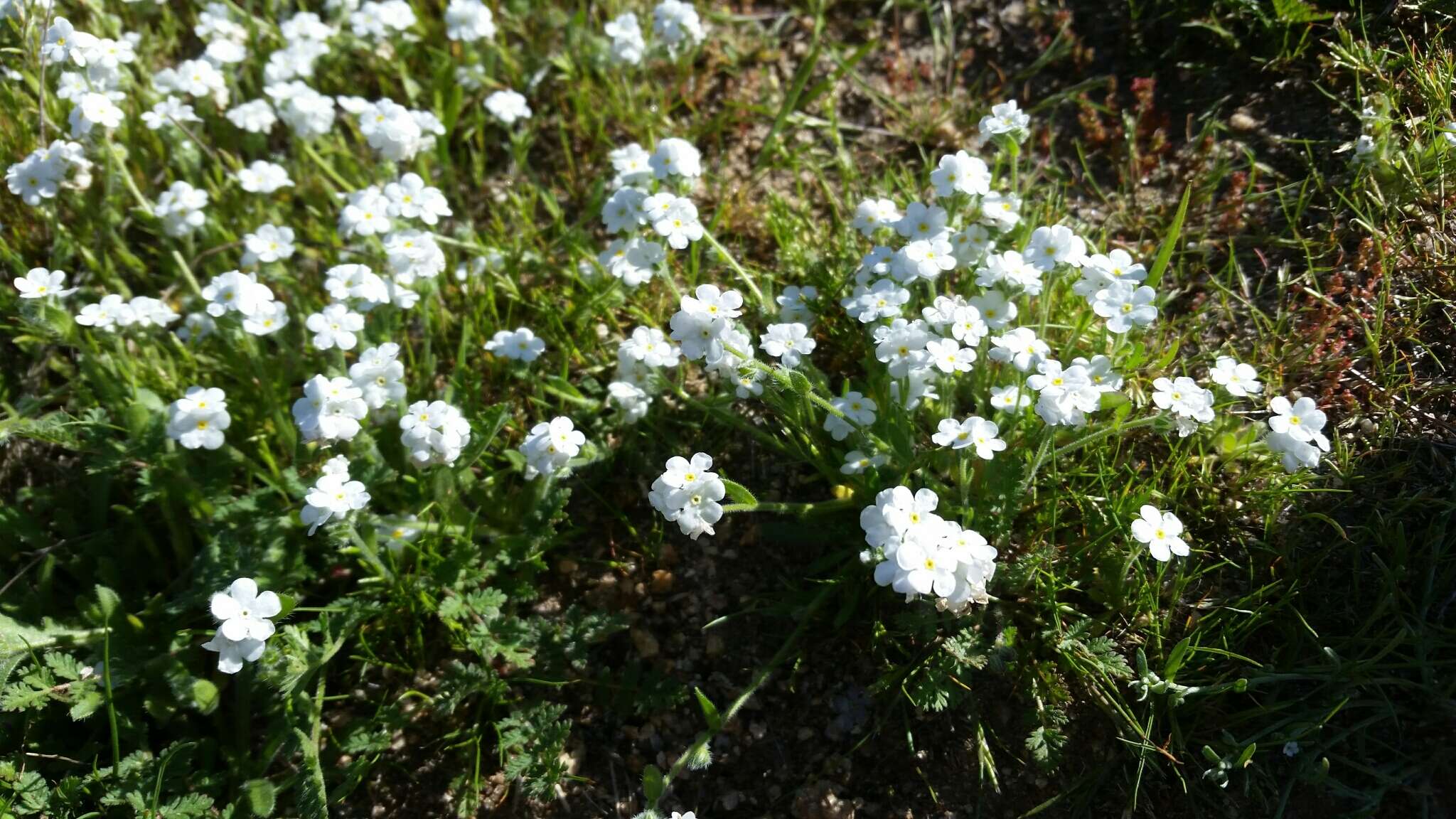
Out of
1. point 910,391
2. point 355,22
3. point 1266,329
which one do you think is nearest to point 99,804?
point 910,391

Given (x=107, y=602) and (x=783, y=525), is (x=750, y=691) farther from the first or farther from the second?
(x=107, y=602)

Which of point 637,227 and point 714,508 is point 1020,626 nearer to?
point 714,508

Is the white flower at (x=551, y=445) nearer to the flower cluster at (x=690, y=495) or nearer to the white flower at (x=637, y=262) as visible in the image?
the flower cluster at (x=690, y=495)

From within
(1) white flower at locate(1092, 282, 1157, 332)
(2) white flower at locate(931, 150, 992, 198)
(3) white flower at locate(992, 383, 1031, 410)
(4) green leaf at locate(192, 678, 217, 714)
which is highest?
(2) white flower at locate(931, 150, 992, 198)

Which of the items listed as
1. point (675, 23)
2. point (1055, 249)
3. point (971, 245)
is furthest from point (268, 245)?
point (1055, 249)

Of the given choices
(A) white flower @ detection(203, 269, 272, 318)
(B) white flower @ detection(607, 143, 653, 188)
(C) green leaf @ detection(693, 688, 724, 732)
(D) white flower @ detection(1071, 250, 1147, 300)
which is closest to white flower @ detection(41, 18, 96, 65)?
(A) white flower @ detection(203, 269, 272, 318)

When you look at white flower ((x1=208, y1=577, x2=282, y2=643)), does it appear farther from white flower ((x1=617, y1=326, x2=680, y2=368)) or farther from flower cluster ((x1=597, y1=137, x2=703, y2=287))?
flower cluster ((x1=597, y1=137, x2=703, y2=287))
